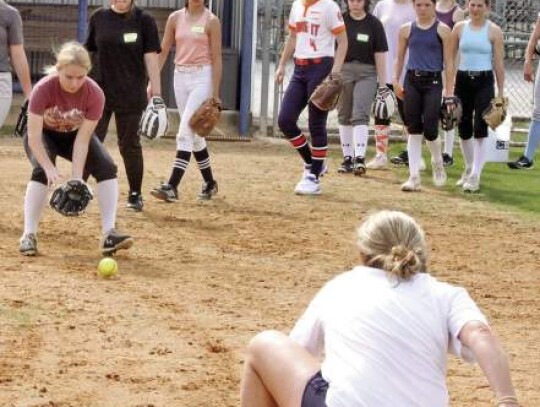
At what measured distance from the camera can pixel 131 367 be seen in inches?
273

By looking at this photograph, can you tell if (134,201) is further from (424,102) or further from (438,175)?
(438,175)

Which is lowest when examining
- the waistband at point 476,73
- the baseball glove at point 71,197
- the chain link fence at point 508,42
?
the chain link fence at point 508,42

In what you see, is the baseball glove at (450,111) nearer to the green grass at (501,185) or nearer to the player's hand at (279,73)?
the green grass at (501,185)

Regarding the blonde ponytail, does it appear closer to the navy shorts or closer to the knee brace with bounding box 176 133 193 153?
the navy shorts

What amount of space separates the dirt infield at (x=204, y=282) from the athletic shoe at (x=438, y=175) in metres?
0.14

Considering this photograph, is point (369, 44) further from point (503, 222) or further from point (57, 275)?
point (57, 275)

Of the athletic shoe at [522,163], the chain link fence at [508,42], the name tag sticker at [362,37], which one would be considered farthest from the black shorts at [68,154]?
the chain link fence at [508,42]

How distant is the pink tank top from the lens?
1227cm

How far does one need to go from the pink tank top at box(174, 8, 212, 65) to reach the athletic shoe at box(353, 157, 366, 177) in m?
2.93

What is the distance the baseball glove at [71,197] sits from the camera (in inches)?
374

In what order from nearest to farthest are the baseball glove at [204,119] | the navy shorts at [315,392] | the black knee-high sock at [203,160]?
1. the navy shorts at [315,392]
2. the baseball glove at [204,119]
3. the black knee-high sock at [203,160]

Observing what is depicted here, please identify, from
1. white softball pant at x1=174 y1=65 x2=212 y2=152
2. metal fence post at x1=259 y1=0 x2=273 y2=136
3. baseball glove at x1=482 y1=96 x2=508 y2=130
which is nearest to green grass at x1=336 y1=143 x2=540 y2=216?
baseball glove at x1=482 y1=96 x2=508 y2=130

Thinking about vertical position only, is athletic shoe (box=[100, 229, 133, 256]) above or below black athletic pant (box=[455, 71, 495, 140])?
below

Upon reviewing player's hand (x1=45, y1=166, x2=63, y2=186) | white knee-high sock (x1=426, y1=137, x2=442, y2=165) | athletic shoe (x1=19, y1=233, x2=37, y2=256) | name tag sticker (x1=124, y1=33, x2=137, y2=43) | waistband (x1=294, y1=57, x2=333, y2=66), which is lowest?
white knee-high sock (x1=426, y1=137, x2=442, y2=165)
